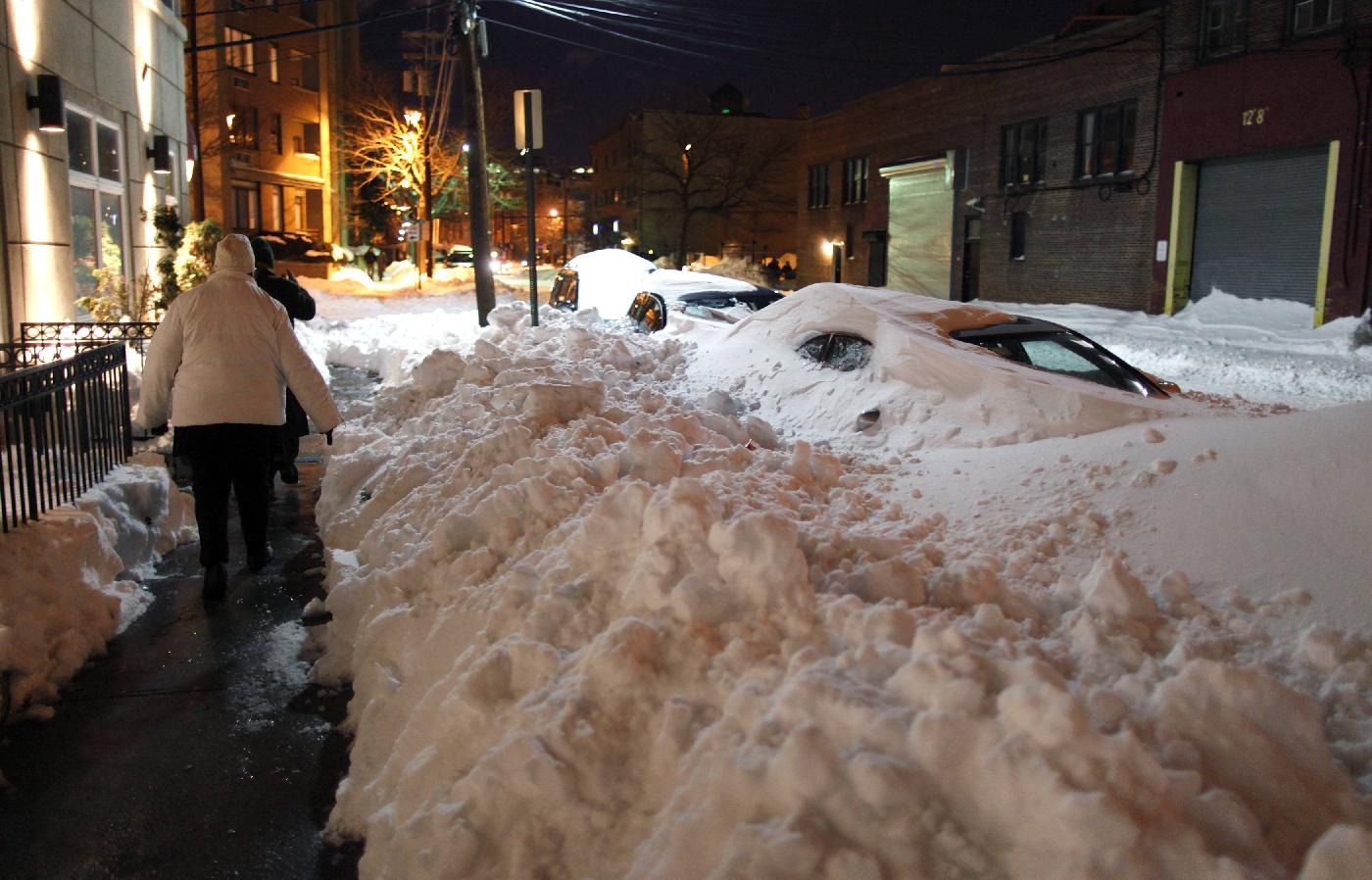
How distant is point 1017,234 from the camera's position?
3081cm

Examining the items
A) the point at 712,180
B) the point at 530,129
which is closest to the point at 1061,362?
the point at 530,129

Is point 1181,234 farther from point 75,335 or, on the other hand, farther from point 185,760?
point 185,760

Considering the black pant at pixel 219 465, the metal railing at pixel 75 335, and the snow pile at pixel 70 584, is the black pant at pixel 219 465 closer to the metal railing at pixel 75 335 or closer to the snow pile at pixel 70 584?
the snow pile at pixel 70 584

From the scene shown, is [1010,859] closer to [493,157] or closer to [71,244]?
[71,244]

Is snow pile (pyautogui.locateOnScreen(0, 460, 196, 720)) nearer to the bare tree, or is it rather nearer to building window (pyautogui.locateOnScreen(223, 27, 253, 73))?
building window (pyautogui.locateOnScreen(223, 27, 253, 73))

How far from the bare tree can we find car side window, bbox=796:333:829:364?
5269 centimetres

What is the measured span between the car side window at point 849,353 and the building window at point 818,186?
37261mm

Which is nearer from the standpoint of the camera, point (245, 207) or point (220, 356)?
point (220, 356)

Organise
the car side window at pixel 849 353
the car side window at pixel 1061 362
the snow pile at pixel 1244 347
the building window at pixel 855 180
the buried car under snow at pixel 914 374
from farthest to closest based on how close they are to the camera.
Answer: the building window at pixel 855 180
the snow pile at pixel 1244 347
the car side window at pixel 1061 362
the car side window at pixel 849 353
the buried car under snow at pixel 914 374

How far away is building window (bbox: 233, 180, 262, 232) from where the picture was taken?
156 ft

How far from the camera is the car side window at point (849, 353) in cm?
718

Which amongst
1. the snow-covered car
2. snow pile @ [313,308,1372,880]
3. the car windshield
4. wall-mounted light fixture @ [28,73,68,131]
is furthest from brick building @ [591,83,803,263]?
snow pile @ [313,308,1372,880]

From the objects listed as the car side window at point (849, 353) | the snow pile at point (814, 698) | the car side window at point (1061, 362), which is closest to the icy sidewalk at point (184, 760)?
the snow pile at point (814, 698)

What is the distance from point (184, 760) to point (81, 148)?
434 inches
